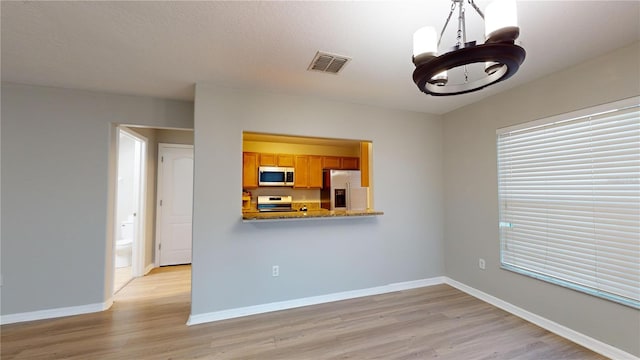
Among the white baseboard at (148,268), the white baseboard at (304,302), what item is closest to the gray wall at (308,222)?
the white baseboard at (304,302)

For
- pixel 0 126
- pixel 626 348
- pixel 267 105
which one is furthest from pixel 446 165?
pixel 0 126

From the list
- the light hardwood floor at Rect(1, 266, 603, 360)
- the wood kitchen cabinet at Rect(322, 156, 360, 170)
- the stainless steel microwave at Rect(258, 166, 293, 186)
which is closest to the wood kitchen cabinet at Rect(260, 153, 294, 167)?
the stainless steel microwave at Rect(258, 166, 293, 186)

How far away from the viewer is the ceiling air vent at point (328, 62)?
7.09 feet

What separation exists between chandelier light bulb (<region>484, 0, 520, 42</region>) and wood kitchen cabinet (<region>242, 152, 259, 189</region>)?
4.72 m

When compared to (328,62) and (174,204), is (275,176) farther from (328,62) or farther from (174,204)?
(328,62)

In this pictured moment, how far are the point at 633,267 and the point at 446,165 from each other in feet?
6.73

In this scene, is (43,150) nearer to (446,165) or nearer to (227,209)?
(227,209)

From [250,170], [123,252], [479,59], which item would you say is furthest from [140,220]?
[479,59]

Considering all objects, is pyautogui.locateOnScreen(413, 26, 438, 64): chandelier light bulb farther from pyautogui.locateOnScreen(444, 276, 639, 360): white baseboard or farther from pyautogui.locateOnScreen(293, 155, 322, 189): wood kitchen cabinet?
pyautogui.locateOnScreen(293, 155, 322, 189): wood kitchen cabinet

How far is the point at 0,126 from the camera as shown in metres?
2.63

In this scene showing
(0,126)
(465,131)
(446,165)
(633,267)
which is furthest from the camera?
(446,165)

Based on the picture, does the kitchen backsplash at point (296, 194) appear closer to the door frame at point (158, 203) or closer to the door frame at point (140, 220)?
the door frame at point (158, 203)

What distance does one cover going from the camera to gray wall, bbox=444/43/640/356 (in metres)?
2.05

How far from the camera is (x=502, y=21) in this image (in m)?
1.07
